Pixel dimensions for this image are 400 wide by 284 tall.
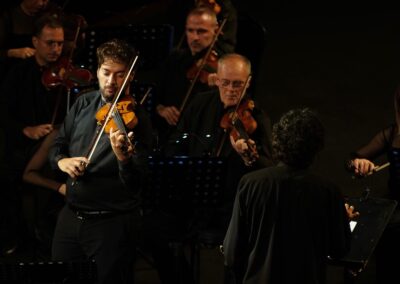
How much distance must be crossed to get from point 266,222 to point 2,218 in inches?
102

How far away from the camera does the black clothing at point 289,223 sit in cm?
359

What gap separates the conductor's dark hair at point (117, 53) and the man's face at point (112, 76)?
19 millimetres

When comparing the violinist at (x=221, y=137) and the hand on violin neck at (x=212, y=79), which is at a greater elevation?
the hand on violin neck at (x=212, y=79)

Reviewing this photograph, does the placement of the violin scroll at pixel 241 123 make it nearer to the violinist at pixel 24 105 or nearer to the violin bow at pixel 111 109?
the violin bow at pixel 111 109

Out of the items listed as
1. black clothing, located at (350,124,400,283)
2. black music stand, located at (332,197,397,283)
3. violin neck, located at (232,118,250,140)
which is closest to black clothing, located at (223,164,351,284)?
black music stand, located at (332,197,397,283)

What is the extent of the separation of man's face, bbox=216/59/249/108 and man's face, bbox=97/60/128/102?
127 cm

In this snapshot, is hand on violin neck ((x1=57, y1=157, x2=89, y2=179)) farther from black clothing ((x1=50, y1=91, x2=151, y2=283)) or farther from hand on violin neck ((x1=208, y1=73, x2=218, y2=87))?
hand on violin neck ((x1=208, y1=73, x2=218, y2=87))

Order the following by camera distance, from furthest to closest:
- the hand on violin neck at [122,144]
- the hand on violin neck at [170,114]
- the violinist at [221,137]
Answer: the hand on violin neck at [170,114] < the violinist at [221,137] < the hand on violin neck at [122,144]

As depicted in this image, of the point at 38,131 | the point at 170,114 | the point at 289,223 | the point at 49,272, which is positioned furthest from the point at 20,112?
the point at 289,223

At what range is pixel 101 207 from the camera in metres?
4.11

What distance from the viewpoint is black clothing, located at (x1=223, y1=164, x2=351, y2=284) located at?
3.59 meters

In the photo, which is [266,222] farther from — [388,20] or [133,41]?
[388,20]

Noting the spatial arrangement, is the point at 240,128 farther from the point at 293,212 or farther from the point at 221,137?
the point at 293,212

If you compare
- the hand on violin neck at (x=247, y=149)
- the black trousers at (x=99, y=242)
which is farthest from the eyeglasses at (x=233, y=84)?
the black trousers at (x=99, y=242)
